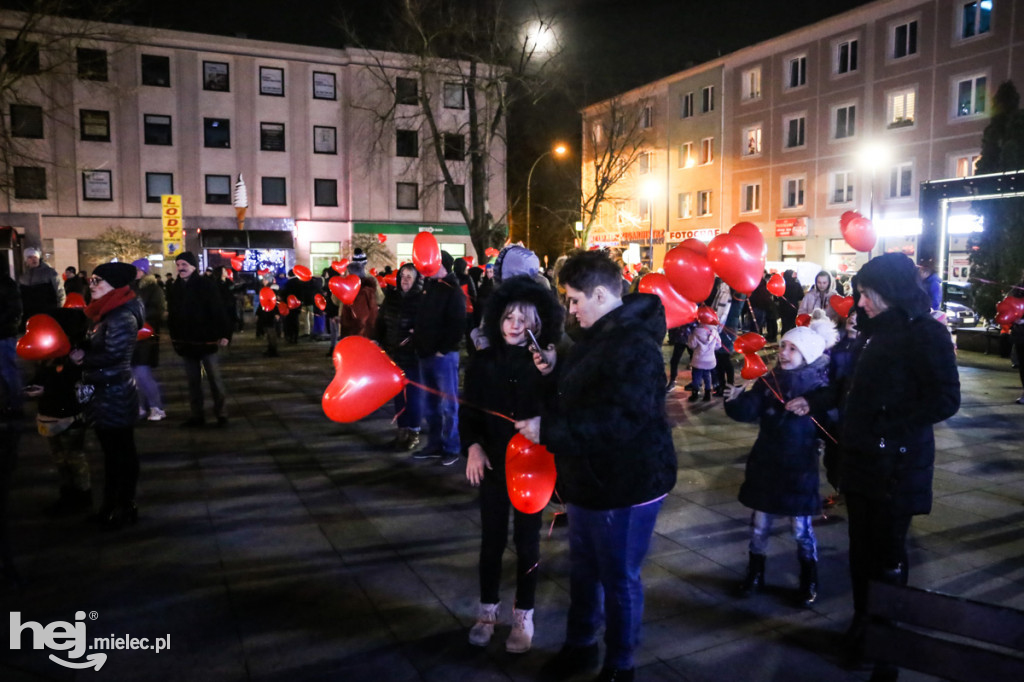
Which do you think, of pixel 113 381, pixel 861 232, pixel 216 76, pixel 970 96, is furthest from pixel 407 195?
pixel 113 381

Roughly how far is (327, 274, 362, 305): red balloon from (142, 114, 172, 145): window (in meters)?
30.6

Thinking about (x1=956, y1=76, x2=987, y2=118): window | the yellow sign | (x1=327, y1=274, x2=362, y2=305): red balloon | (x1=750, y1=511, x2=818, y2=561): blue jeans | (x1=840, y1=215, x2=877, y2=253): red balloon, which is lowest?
(x1=750, y1=511, x2=818, y2=561): blue jeans

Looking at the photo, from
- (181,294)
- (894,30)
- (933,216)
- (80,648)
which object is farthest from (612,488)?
(894,30)

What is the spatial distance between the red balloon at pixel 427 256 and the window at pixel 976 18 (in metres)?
26.3

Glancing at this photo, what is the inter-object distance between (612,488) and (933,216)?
14.6 metres

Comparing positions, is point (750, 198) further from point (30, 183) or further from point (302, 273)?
point (30, 183)

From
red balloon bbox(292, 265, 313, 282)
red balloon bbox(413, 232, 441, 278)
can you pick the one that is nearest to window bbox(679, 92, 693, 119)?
red balloon bbox(292, 265, 313, 282)

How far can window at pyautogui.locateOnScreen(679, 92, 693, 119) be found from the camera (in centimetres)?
3794

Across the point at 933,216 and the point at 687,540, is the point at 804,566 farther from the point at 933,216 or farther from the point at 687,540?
the point at 933,216

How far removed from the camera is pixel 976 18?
25125 mm

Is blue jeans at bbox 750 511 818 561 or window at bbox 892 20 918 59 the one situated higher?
window at bbox 892 20 918 59

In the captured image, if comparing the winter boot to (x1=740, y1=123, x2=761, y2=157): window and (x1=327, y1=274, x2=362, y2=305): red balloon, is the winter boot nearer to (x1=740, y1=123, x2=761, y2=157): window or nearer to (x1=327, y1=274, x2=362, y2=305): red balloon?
(x1=327, y1=274, x2=362, y2=305): red balloon

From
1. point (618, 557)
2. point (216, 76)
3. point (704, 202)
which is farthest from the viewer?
point (704, 202)

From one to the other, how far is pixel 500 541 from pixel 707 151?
119 feet
